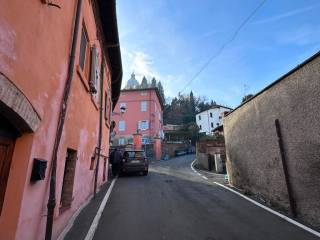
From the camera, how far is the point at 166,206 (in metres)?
7.71

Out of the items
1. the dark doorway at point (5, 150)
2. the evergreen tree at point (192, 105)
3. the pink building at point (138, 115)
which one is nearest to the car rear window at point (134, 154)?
the dark doorway at point (5, 150)

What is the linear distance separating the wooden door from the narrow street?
261 cm

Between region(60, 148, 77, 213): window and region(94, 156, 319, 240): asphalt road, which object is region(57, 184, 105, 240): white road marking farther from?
region(94, 156, 319, 240): asphalt road

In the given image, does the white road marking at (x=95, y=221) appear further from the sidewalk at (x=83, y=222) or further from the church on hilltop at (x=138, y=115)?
the church on hilltop at (x=138, y=115)

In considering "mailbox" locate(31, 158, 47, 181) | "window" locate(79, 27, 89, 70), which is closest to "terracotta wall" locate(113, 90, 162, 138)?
"window" locate(79, 27, 89, 70)

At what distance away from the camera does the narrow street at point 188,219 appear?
5.24m

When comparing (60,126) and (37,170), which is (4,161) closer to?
(37,170)

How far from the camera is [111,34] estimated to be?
397 inches

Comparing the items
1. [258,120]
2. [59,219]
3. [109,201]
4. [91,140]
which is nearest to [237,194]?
[258,120]

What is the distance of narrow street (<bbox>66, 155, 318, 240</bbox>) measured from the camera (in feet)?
17.2

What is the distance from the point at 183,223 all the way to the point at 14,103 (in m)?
4.86

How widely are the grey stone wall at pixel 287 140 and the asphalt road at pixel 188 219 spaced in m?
0.82

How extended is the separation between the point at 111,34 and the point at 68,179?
6570 mm

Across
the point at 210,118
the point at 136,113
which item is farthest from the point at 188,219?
the point at 210,118
